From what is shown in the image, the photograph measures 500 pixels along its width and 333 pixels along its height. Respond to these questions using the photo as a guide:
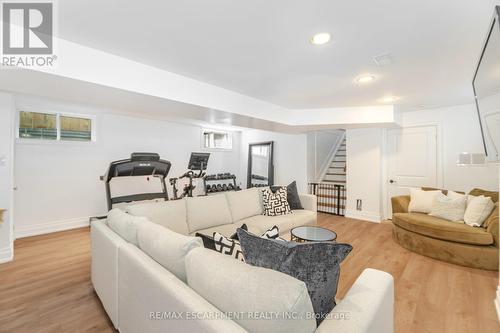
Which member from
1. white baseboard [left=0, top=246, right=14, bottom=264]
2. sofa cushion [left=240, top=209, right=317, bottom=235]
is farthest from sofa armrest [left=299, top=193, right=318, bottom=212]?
white baseboard [left=0, top=246, right=14, bottom=264]

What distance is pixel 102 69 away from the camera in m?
2.04

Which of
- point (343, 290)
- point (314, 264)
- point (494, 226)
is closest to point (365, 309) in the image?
point (314, 264)

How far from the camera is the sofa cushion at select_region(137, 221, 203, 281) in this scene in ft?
3.82

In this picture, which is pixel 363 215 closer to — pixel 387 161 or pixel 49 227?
pixel 387 161

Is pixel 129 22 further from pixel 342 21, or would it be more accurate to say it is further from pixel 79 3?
pixel 342 21

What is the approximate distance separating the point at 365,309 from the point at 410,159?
454 centimetres

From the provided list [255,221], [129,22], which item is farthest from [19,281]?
[129,22]

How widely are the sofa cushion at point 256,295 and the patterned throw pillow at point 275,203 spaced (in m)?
2.37

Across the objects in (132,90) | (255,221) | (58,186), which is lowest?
(255,221)

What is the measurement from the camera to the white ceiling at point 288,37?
1449 millimetres

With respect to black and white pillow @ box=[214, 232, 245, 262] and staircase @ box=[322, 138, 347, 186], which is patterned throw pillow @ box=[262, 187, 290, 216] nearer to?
black and white pillow @ box=[214, 232, 245, 262]

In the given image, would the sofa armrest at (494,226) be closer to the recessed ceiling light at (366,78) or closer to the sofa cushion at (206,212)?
the recessed ceiling light at (366,78)

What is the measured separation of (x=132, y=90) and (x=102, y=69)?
288 mm

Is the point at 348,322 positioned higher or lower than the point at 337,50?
lower
